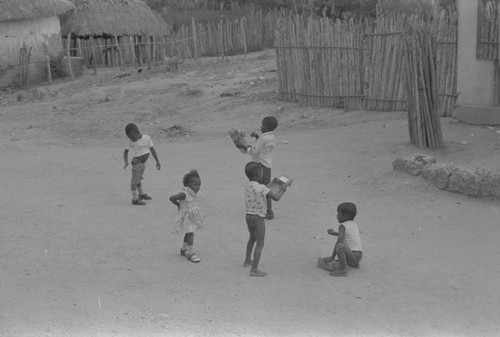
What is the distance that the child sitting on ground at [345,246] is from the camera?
6173 mm

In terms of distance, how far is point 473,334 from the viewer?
16.4 feet

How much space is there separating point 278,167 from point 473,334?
606 cm

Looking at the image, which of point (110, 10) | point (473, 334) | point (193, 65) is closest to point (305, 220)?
point (473, 334)

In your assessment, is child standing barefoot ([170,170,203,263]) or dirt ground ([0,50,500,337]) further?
child standing barefoot ([170,170,203,263])

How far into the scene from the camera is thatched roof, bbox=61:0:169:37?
2452cm

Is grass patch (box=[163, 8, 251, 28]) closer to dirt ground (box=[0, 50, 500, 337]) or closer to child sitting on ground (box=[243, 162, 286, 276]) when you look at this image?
dirt ground (box=[0, 50, 500, 337])

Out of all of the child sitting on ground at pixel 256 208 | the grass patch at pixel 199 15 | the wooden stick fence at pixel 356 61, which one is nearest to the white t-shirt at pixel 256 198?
the child sitting on ground at pixel 256 208

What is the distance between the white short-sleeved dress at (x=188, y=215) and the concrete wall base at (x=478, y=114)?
7.45 metres

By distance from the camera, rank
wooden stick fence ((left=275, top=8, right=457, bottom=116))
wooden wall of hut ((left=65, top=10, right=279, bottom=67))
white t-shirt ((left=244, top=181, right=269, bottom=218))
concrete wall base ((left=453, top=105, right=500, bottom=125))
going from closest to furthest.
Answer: white t-shirt ((left=244, top=181, right=269, bottom=218)), concrete wall base ((left=453, top=105, right=500, bottom=125)), wooden stick fence ((left=275, top=8, right=457, bottom=116)), wooden wall of hut ((left=65, top=10, right=279, bottom=67))

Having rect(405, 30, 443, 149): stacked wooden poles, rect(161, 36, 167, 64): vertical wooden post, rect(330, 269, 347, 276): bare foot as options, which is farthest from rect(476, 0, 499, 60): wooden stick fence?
rect(161, 36, 167, 64): vertical wooden post

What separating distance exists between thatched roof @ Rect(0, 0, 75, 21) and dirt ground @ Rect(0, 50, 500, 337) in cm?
712

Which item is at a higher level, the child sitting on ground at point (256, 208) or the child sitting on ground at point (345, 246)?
the child sitting on ground at point (256, 208)

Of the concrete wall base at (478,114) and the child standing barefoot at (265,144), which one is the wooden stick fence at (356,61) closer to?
the concrete wall base at (478,114)

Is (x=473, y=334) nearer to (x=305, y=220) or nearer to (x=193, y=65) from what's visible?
(x=305, y=220)
